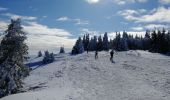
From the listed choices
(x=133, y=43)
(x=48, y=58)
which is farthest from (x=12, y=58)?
(x=133, y=43)

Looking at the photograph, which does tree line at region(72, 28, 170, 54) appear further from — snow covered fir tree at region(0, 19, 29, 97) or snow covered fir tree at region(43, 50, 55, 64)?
snow covered fir tree at region(0, 19, 29, 97)

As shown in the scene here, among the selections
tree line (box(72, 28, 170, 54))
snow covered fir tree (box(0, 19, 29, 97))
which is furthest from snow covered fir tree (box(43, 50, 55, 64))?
snow covered fir tree (box(0, 19, 29, 97))

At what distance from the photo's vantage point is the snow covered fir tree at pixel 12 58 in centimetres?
3456

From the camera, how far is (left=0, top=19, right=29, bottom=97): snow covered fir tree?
1361 inches

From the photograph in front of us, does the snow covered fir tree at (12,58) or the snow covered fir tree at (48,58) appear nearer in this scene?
the snow covered fir tree at (12,58)

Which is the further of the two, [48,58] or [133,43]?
[133,43]

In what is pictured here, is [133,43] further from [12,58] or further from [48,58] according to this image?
[12,58]

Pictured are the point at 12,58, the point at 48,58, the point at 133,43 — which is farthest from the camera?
the point at 133,43

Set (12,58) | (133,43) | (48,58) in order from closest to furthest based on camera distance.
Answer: (12,58), (48,58), (133,43)

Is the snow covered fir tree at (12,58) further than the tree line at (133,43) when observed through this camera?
No

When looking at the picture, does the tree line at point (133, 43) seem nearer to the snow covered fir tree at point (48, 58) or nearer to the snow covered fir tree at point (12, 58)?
the snow covered fir tree at point (48, 58)

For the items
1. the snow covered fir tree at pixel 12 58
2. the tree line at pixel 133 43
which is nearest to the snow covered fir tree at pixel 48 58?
the tree line at pixel 133 43

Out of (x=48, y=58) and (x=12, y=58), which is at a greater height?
(x=12, y=58)

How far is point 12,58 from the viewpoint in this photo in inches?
1387
